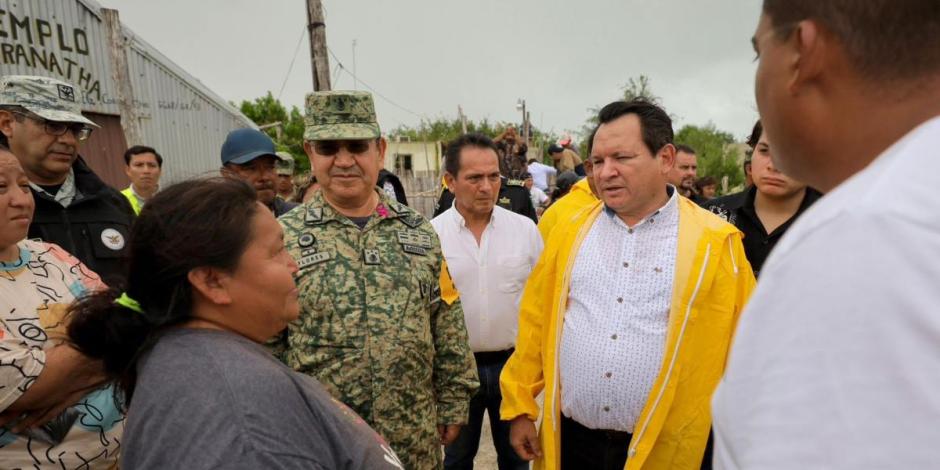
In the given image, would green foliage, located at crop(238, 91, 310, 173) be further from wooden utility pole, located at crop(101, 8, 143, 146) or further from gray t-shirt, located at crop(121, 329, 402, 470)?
gray t-shirt, located at crop(121, 329, 402, 470)

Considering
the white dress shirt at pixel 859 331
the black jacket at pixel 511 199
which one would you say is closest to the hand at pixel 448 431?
the white dress shirt at pixel 859 331

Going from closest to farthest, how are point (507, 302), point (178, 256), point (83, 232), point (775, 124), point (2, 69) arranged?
point (775, 124) < point (178, 256) < point (83, 232) < point (507, 302) < point (2, 69)

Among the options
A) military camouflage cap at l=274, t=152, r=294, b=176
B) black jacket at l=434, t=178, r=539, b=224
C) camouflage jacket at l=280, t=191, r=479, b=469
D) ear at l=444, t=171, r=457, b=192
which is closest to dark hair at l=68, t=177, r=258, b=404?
camouflage jacket at l=280, t=191, r=479, b=469

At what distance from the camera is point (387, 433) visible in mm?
2277

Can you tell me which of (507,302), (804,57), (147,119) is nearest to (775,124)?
(804,57)

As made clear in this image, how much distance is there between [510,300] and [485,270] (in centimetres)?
26

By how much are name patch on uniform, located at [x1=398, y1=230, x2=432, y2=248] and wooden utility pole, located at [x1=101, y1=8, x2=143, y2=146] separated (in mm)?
6765

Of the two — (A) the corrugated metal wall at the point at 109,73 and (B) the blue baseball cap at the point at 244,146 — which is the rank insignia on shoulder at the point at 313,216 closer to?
(B) the blue baseball cap at the point at 244,146

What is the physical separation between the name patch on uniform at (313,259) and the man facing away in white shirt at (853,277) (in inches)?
73.3

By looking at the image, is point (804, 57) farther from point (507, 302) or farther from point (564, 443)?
point (507, 302)

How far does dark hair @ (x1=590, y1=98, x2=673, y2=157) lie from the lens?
2461 mm

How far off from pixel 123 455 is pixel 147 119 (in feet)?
40.8

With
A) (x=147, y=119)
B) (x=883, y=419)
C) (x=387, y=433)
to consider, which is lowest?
(x=387, y=433)

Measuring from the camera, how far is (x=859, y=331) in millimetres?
553
